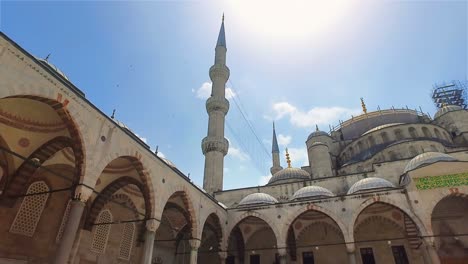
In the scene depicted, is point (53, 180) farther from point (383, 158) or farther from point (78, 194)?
point (383, 158)

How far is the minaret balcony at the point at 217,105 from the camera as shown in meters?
21.2

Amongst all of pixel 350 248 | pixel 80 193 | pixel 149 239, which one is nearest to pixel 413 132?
pixel 350 248

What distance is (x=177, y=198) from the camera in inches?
498

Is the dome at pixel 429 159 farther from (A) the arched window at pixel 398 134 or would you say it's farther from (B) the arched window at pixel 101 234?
(B) the arched window at pixel 101 234

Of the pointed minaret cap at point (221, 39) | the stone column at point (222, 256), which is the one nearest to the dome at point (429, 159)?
the stone column at point (222, 256)

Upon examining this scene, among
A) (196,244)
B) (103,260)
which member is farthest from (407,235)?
(103,260)

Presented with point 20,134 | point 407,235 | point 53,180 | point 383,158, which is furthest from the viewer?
point 383,158

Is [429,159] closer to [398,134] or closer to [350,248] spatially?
[350,248]

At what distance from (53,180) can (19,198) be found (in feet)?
3.84

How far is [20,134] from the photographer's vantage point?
814cm

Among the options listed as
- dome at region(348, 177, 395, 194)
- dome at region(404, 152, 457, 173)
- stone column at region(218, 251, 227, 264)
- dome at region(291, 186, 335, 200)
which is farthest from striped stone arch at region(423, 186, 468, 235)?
stone column at region(218, 251, 227, 264)

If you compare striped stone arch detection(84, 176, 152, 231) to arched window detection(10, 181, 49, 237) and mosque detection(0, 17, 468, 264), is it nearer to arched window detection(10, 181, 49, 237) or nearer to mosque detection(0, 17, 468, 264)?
mosque detection(0, 17, 468, 264)

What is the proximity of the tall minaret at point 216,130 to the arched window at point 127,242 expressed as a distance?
22.6 feet

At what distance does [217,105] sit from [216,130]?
78.7 inches
